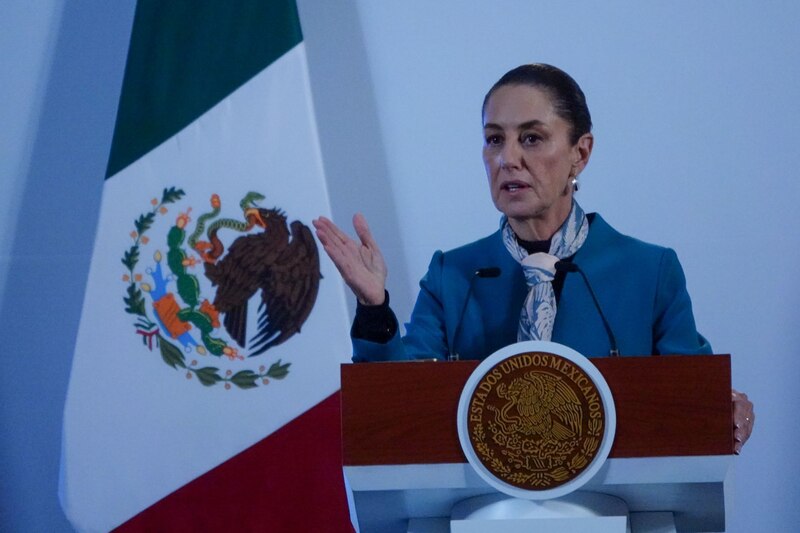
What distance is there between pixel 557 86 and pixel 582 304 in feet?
1.55

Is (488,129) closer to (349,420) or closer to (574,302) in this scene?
(574,302)

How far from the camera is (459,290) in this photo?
2104 millimetres

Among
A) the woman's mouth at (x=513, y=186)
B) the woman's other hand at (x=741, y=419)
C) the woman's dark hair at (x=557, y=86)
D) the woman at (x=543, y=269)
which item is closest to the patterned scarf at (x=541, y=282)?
the woman at (x=543, y=269)

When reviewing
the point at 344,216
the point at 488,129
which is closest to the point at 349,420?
the point at 488,129

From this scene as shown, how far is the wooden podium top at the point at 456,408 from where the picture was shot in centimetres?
132

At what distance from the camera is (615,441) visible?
1329 mm

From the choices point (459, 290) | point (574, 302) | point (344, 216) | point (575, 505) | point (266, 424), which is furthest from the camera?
point (344, 216)

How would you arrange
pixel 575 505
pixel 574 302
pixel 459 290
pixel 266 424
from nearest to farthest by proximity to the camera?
pixel 575 505 < pixel 574 302 < pixel 459 290 < pixel 266 424

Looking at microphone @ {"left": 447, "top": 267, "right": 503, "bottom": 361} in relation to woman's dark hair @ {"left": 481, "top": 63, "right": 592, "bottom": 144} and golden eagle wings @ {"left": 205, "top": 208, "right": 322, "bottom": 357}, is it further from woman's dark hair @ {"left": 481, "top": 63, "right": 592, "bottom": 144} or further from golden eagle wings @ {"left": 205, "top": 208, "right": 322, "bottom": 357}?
golden eagle wings @ {"left": 205, "top": 208, "right": 322, "bottom": 357}

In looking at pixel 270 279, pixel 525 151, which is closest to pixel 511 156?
pixel 525 151

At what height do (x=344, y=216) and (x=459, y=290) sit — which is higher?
(x=344, y=216)

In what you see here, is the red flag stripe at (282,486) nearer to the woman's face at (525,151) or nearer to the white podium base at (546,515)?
the woman's face at (525,151)

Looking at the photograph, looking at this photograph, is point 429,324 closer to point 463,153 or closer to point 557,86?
point 557,86

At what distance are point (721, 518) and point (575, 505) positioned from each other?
248 mm
